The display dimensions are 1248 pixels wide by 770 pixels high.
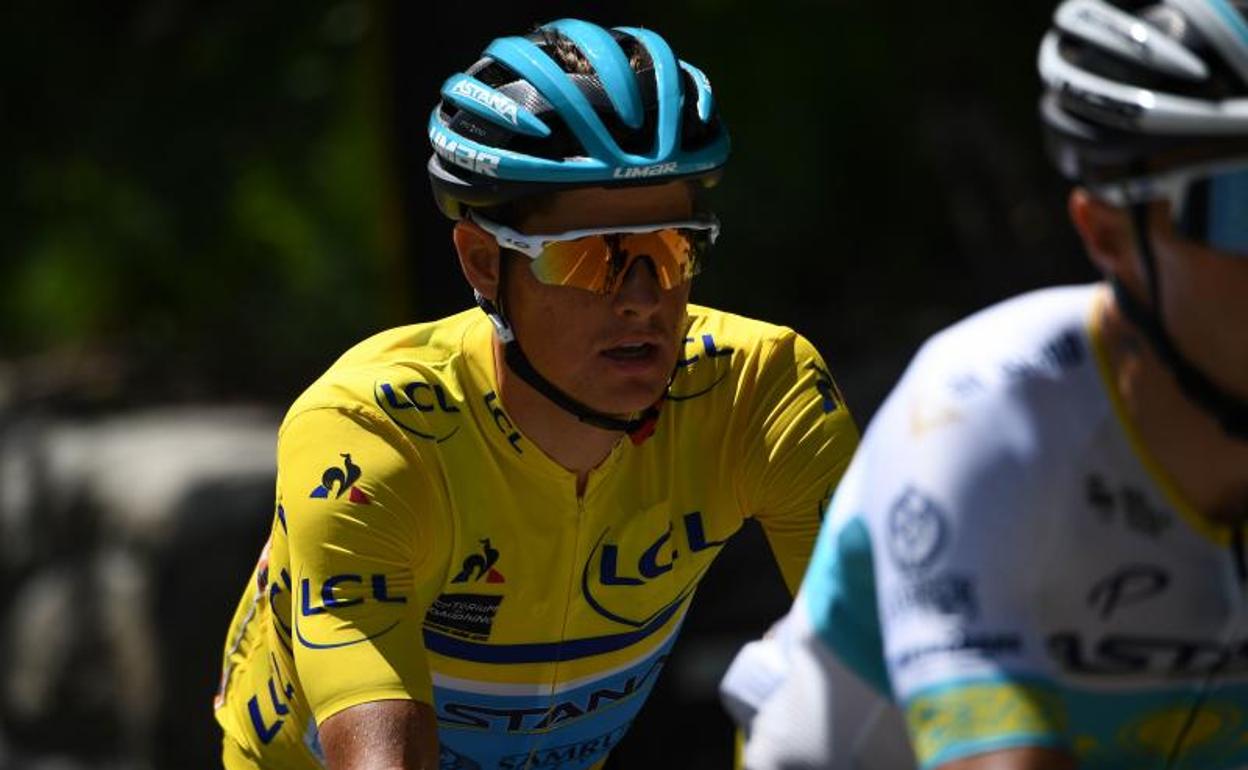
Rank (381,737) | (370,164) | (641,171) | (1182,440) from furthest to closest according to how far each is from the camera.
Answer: (370,164) < (641,171) < (381,737) < (1182,440)

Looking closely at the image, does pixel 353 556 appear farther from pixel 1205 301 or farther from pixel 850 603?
pixel 1205 301

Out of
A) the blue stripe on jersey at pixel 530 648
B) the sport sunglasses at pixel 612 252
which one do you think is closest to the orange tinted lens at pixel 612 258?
the sport sunglasses at pixel 612 252

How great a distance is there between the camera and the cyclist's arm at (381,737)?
331cm

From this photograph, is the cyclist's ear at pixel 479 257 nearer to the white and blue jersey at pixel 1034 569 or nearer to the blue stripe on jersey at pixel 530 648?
the blue stripe on jersey at pixel 530 648

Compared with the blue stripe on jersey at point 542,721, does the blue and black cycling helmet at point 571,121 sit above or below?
above

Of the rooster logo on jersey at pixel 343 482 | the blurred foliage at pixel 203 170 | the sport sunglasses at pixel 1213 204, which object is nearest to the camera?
the sport sunglasses at pixel 1213 204

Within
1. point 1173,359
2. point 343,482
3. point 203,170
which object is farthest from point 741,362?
point 203,170

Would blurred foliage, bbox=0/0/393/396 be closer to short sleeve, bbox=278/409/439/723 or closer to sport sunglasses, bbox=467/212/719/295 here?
sport sunglasses, bbox=467/212/719/295

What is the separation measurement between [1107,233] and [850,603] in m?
0.50

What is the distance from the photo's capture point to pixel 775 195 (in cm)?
863

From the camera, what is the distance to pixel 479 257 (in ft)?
13.1

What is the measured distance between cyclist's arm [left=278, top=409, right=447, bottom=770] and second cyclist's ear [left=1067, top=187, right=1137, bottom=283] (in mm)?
1208

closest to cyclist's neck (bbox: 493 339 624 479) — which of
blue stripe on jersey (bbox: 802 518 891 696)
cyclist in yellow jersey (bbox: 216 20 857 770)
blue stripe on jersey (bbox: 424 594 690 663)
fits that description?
cyclist in yellow jersey (bbox: 216 20 857 770)

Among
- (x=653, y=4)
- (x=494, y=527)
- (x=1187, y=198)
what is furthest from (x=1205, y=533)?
(x=653, y=4)
